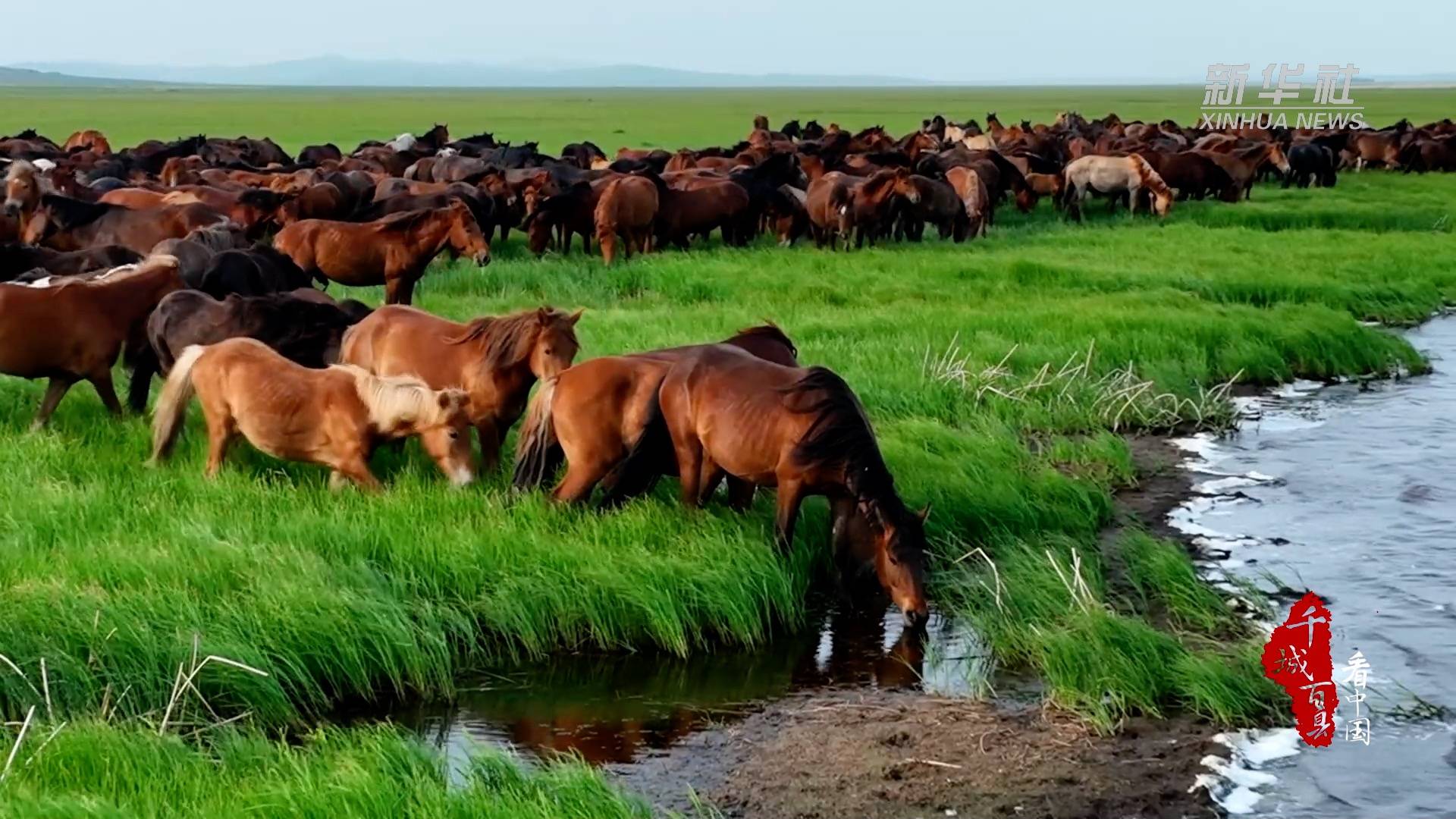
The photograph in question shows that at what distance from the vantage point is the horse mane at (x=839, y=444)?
779 cm

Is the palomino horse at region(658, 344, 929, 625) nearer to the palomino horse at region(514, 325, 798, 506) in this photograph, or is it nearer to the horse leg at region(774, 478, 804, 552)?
the horse leg at region(774, 478, 804, 552)

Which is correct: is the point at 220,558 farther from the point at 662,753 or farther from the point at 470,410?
the point at 662,753

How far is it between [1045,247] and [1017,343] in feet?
28.7

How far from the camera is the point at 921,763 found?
241 inches

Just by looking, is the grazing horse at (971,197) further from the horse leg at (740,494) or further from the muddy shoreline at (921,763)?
the muddy shoreline at (921,763)

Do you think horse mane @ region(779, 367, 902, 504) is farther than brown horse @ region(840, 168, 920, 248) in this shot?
No

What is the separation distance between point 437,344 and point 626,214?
11.2m

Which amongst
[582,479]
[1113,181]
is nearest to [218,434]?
[582,479]

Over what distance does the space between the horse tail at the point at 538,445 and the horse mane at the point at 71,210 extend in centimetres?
920

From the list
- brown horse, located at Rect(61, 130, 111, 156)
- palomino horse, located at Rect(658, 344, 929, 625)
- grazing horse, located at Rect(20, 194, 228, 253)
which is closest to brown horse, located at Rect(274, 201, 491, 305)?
grazing horse, located at Rect(20, 194, 228, 253)

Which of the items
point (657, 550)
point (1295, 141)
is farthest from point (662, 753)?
point (1295, 141)

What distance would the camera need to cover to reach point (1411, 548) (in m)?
9.24

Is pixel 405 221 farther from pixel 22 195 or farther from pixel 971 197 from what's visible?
pixel 971 197

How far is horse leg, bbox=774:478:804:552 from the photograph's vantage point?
794cm
